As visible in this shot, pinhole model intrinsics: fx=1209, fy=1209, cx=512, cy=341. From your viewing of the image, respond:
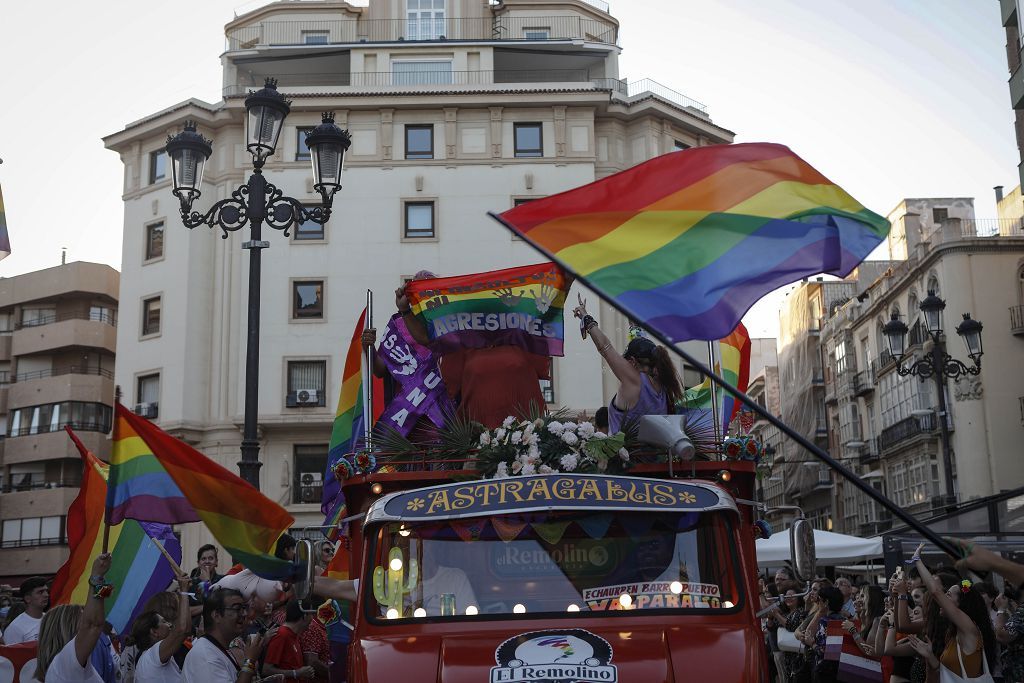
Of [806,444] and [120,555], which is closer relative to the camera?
[806,444]

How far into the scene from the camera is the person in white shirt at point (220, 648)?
7.14m

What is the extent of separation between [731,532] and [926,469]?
45160 mm

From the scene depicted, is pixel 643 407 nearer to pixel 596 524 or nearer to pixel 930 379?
pixel 596 524

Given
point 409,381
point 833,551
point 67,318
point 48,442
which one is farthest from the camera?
point 67,318

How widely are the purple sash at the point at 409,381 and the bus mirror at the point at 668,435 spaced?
5.45ft

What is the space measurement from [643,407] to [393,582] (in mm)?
2427

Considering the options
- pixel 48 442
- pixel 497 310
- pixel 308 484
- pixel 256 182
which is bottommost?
pixel 497 310

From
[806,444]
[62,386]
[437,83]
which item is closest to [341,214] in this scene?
[437,83]

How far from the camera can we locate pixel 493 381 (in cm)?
886

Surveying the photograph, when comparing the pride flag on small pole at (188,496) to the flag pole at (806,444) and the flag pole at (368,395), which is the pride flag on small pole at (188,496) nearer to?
the flag pole at (368,395)

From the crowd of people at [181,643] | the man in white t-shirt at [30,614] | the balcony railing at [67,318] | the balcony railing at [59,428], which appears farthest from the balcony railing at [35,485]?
the crowd of people at [181,643]

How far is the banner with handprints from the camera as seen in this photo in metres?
9.17

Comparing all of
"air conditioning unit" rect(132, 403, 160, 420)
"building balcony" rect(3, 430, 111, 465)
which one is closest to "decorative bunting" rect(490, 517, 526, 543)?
"air conditioning unit" rect(132, 403, 160, 420)

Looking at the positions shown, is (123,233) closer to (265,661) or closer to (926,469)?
(926,469)
